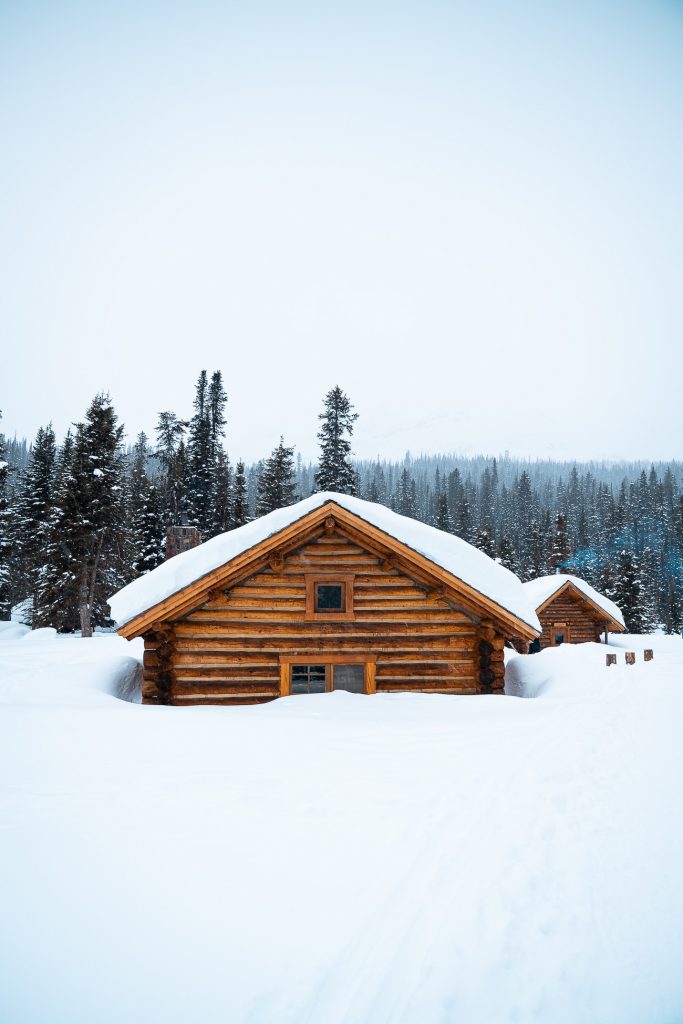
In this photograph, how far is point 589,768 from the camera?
6.38 metres

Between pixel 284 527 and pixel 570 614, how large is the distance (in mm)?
26577

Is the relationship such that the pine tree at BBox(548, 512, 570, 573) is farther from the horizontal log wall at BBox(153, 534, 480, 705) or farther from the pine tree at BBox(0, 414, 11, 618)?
the pine tree at BBox(0, 414, 11, 618)

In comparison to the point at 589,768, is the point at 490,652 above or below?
above

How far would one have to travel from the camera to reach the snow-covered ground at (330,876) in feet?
9.51

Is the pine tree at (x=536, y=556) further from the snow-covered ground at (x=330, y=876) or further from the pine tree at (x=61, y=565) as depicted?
the snow-covered ground at (x=330, y=876)

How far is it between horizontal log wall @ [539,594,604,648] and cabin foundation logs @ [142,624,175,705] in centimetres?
2569

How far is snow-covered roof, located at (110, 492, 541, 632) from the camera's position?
33.3 feet

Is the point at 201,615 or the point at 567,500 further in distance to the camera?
the point at 567,500

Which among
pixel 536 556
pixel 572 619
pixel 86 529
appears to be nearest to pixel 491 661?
pixel 572 619

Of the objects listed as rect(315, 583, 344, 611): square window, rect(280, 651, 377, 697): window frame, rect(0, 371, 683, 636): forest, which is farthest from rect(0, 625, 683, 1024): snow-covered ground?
rect(0, 371, 683, 636): forest

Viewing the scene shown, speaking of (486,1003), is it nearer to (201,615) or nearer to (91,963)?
(91,963)

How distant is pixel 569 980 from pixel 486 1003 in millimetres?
582

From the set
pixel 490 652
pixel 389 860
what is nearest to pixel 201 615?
pixel 490 652

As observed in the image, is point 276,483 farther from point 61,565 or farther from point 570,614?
point 570,614
